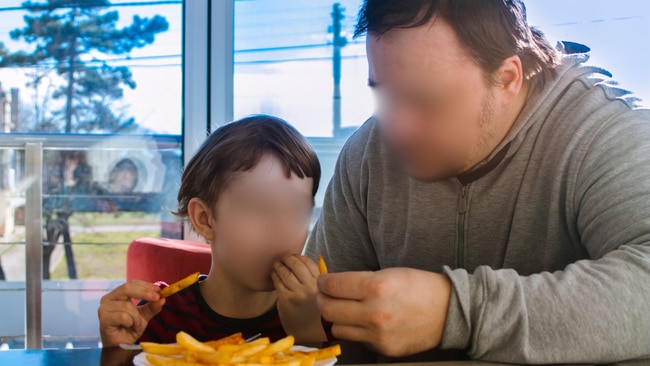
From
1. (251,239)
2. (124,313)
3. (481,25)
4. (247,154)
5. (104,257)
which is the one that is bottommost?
(104,257)

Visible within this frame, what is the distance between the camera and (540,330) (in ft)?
2.70

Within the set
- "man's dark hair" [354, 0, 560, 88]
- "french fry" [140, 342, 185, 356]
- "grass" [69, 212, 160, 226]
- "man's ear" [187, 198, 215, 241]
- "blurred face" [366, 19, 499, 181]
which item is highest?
"man's dark hair" [354, 0, 560, 88]

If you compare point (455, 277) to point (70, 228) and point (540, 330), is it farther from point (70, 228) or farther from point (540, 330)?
point (70, 228)

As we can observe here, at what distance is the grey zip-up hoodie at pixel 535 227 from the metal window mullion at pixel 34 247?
6.69ft

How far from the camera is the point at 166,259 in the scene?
2143 mm

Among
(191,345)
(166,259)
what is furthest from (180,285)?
(166,259)

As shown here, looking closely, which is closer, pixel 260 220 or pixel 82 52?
pixel 260 220

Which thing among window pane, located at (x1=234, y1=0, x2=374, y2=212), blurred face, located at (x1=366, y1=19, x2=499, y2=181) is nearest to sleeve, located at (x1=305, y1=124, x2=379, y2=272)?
blurred face, located at (x1=366, y1=19, x2=499, y2=181)

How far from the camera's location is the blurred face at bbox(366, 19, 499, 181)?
1.11 meters

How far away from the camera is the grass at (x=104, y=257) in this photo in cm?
329

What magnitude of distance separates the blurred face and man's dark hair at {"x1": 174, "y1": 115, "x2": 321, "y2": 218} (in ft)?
0.59

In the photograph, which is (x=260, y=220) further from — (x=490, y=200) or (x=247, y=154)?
(x=490, y=200)

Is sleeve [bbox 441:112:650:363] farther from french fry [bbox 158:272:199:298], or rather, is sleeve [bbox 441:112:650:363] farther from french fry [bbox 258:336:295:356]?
french fry [bbox 158:272:199:298]

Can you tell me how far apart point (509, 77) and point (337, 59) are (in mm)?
1800
